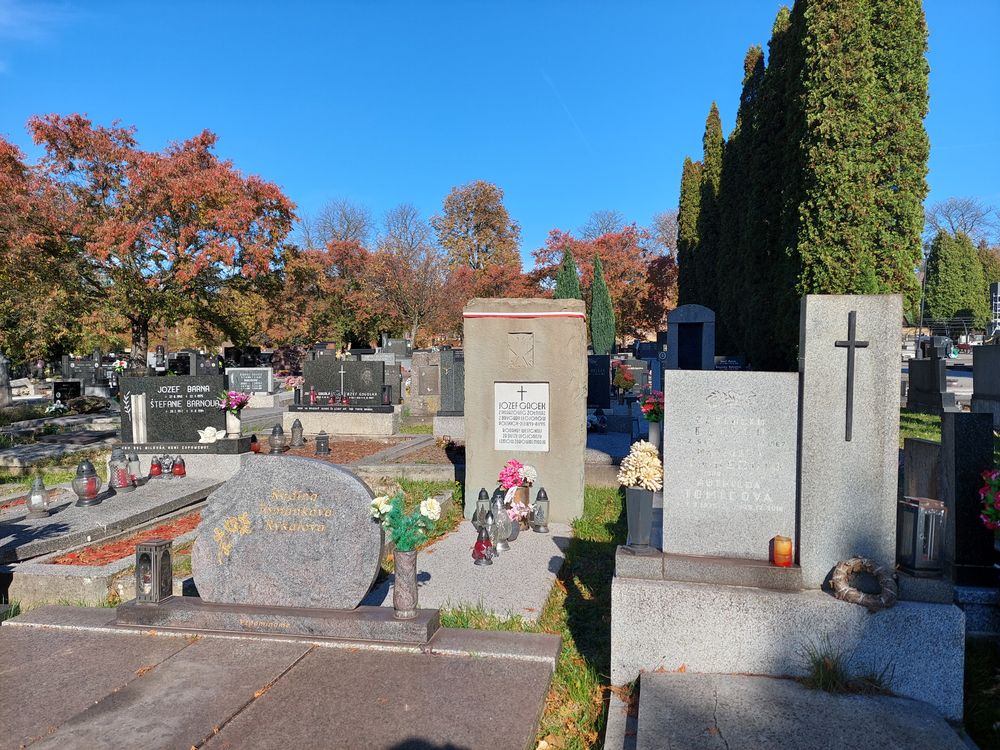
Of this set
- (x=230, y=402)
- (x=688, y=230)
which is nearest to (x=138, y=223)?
(x=230, y=402)

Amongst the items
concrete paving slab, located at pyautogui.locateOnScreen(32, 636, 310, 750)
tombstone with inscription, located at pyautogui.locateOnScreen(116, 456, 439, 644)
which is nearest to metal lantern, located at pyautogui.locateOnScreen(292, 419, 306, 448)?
tombstone with inscription, located at pyautogui.locateOnScreen(116, 456, 439, 644)

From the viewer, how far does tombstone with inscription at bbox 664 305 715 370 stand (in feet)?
78.7

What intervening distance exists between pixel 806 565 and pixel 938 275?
212ft

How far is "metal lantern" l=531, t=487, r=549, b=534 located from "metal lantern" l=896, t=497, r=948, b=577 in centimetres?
412

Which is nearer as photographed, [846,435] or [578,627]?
[846,435]

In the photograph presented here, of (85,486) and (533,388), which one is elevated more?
(533,388)

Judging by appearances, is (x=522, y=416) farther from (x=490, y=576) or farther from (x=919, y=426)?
(x=919, y=426)

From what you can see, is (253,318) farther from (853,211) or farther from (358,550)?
(358,550)

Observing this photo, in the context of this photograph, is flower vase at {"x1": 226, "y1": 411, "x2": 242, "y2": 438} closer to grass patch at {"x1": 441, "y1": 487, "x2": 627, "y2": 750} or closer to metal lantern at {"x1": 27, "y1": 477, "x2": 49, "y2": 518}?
metal lantern at {"x1": 27, "y1": 477, "x2": 49, "y2": 518}

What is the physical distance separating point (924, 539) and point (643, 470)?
5.56 ft

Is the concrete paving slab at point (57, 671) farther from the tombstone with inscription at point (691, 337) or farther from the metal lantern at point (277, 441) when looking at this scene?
the tombstone with inscription at point (691, 337)

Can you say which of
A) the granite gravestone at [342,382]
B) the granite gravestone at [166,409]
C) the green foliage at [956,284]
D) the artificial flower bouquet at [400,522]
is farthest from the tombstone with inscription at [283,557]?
the green foliage at [956,284]

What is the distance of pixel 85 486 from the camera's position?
779cm

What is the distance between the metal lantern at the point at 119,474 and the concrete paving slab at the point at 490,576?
14.8ft
